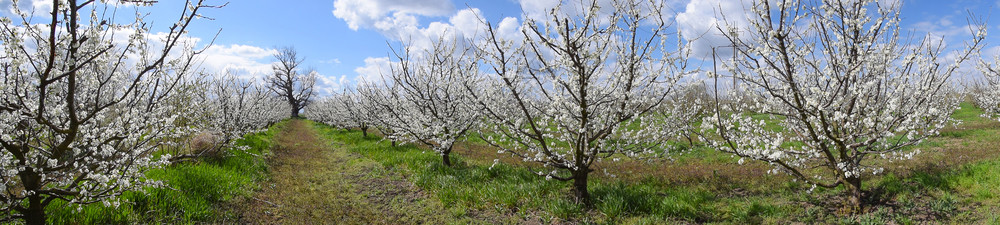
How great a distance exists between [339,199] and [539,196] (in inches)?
141

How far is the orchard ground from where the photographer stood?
522cm

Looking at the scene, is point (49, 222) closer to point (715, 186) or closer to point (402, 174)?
point (402, 174)

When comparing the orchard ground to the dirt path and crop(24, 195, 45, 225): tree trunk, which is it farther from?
crop(24, 195, 45, 225): tree trunk

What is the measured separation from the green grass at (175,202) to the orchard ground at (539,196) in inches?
0.6

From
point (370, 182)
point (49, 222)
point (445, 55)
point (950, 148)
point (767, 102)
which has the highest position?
point (445, 55)

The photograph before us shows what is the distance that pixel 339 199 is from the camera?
7336mm

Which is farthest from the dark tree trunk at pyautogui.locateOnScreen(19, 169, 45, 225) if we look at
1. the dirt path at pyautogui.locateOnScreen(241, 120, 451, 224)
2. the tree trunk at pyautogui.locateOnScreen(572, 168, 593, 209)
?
the tree trunk at pyautogui.locateOnScreen(572, 168, 593, 209)

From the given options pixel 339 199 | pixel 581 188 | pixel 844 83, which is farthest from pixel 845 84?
pixel 339 199

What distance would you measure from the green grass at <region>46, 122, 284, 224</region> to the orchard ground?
0.02m

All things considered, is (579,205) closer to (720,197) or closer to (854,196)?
(720,197)

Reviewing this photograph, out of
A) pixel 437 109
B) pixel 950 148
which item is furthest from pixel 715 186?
pixel 950 148

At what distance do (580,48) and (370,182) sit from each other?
5.72 m

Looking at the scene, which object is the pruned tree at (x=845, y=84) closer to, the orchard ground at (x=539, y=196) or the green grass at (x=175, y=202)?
the orchard ground at (x=539, y=196)

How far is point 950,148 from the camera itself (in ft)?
32.9
